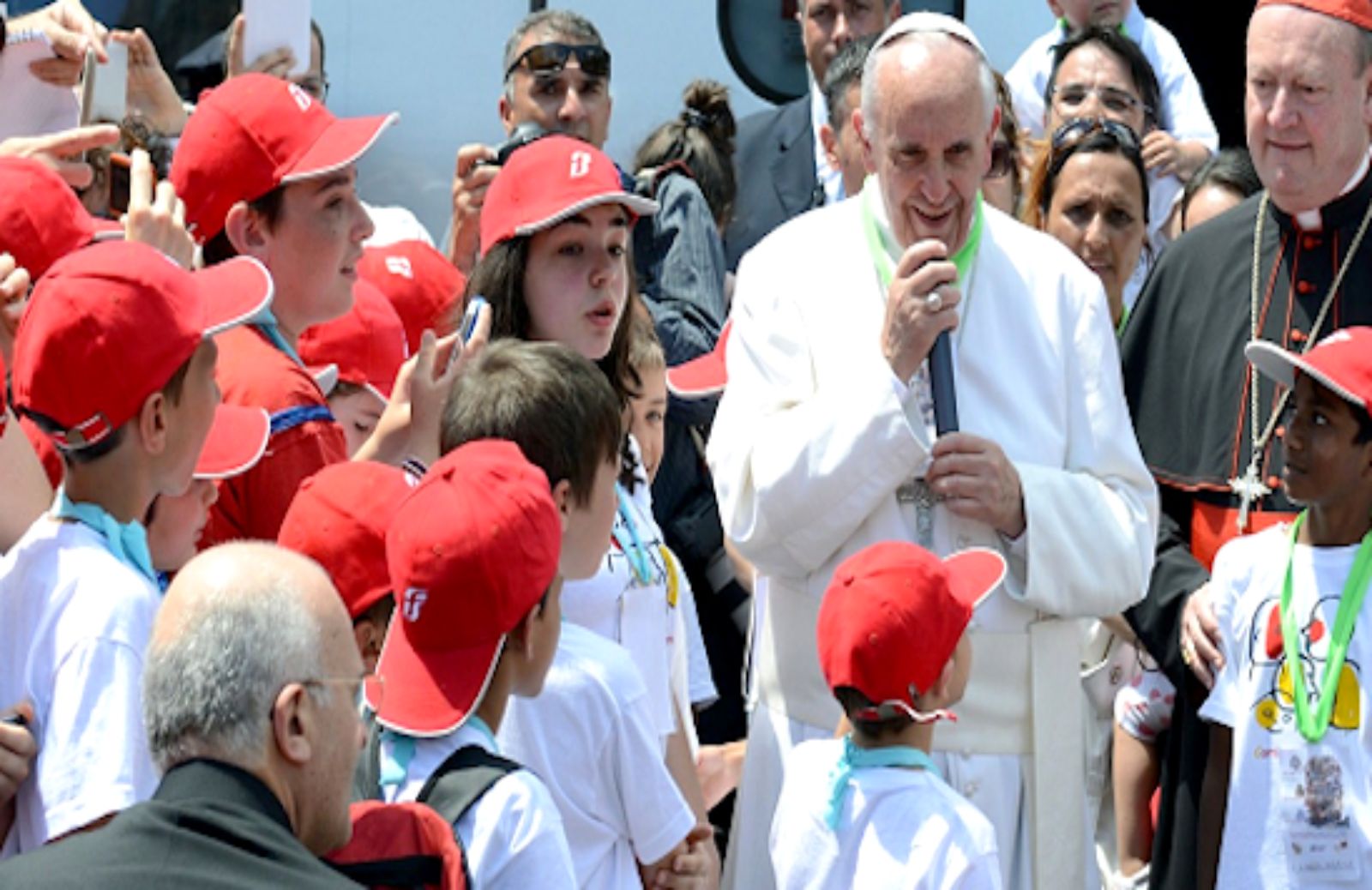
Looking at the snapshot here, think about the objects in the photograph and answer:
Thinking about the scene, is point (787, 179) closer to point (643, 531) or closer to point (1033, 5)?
point (1033, 5)

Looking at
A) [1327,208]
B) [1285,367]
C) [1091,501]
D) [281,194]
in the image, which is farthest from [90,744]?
[1327,208]

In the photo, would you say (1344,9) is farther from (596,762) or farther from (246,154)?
(596,762)

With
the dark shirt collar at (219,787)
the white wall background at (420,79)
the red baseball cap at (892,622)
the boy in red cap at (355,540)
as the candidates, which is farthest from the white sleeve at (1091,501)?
the white wall background at (420,79)

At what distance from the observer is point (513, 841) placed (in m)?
2.85

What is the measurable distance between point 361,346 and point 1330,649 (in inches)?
85.1

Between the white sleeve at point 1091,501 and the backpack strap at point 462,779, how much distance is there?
5.28 feet

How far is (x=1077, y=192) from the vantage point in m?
6.24

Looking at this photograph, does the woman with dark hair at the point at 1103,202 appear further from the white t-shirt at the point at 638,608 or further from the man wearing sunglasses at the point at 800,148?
the white t-shirt at the point at 638,608

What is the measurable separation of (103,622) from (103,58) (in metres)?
2.31

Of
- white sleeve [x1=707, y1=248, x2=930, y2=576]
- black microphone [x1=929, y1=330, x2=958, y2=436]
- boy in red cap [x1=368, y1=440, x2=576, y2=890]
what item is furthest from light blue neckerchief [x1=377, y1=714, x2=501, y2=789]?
black microphone [x1=929, y1=330, x2=958, y2=436]

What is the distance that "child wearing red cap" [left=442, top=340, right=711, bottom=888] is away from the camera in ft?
11.5

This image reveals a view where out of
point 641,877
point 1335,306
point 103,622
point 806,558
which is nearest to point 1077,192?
point 1335,306

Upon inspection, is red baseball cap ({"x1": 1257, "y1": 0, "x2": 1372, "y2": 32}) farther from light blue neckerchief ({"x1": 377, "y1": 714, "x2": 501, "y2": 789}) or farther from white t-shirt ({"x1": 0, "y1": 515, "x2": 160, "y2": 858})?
white t-shirt ({"x1": 0, "y1": 515, "x2": 160, "y2": 858})

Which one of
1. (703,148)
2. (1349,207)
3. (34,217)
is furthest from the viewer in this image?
(703,148)
